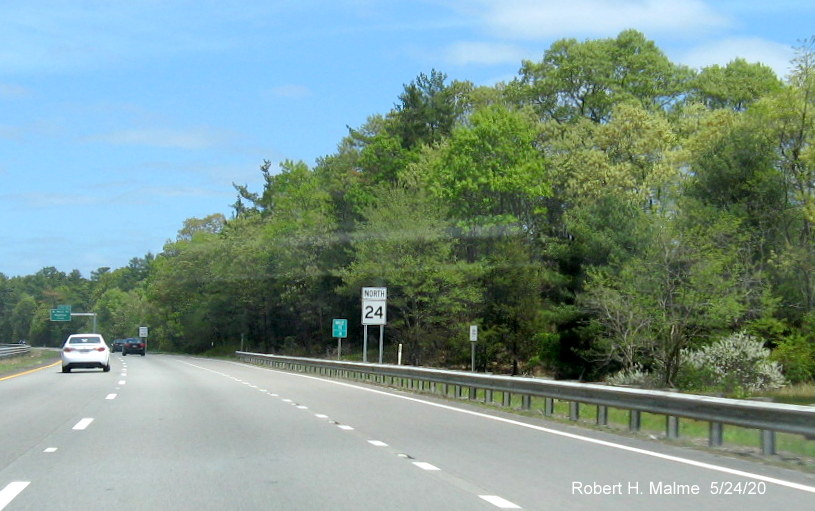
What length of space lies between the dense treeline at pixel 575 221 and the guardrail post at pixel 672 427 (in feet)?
87.0

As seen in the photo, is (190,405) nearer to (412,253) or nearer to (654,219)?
(654,219)

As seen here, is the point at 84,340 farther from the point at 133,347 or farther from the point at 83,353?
the point at 133,347

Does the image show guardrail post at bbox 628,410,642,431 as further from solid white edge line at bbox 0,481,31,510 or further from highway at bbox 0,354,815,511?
solid white edge line at bbox 0,481,31,510

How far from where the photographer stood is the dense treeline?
43.3 meters

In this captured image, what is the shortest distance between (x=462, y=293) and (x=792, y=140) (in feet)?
65.4

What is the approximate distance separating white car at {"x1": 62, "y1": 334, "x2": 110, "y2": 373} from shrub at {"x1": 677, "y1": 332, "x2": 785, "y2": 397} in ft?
76.4

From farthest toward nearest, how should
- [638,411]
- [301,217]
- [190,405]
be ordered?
1. [301,217]
2. [190,405]
3. [638,411]

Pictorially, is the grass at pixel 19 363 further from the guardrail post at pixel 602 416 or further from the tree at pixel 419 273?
the guardrail post at pixel 602 416

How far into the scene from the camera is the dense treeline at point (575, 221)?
43312mm

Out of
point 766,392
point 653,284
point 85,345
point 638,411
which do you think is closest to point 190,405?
point 638,411

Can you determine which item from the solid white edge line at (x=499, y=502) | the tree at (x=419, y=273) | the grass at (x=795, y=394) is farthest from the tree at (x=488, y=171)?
the solid white edge line at (x=499, y=502)

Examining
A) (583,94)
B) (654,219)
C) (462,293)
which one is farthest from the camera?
(583,94)

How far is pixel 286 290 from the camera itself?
84938 mm

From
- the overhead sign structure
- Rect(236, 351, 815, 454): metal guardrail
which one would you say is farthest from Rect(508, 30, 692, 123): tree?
the overhead sign structure
